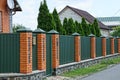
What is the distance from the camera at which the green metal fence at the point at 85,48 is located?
2805 cm

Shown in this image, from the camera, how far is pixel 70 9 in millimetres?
73062

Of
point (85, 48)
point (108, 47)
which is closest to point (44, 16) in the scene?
point (85, 48)

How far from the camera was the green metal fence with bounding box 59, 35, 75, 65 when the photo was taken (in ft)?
75.3

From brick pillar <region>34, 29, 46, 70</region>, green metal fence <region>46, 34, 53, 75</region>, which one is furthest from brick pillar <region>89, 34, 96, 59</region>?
brick pillar <region>34, 29, 46, 70</region>

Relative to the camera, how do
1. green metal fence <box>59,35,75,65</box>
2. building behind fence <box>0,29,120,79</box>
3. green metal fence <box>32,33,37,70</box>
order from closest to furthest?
1. building behind fence <box>0,29,120,79</box>
2. green metal fence <box>32,33,37,70</box>
3. green metal fence <box>59,35,75,65</box>

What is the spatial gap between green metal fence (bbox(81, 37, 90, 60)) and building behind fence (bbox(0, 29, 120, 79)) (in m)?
0.85

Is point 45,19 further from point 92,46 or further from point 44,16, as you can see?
point 92,46

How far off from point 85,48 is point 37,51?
36.6ft

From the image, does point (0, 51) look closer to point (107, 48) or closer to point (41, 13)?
point (41, 13)

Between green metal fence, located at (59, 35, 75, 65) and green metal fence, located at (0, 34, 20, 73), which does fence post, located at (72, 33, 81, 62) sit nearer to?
green metal fence, located at (59, 35, 75, 65)

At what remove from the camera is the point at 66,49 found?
23.9 m

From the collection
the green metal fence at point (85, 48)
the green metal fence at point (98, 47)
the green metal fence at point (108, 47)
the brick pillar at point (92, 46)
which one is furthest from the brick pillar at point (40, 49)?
the green metal fence at point (108, 47)

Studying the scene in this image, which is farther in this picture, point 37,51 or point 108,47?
point 108,47

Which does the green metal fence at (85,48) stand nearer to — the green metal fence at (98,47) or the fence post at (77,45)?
the fence post at (77,45)
